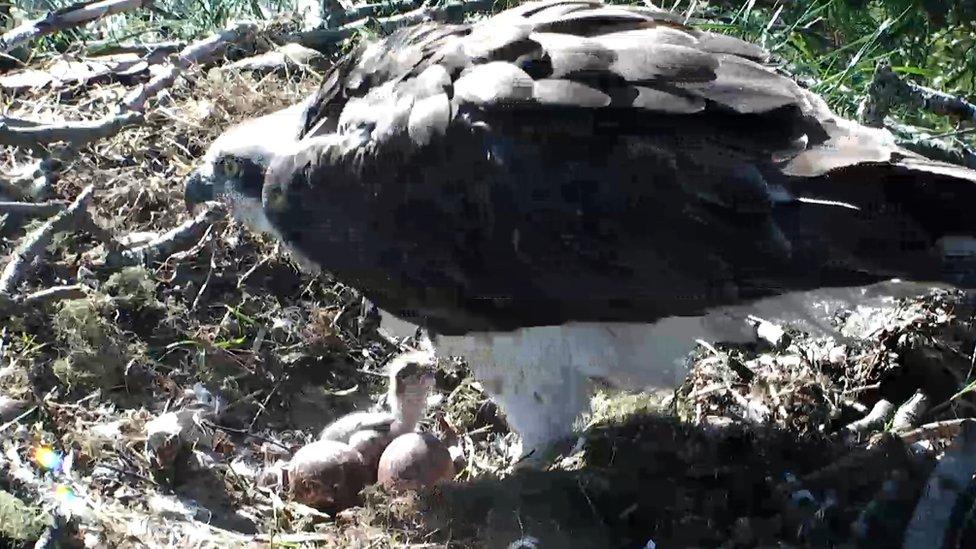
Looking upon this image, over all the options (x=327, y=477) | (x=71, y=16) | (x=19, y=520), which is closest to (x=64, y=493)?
(x=19, y=520)

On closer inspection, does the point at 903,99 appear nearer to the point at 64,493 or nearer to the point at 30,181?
the point at 64,493

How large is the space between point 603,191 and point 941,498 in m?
0.96

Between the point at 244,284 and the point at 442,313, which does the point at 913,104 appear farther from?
the point at 244,284

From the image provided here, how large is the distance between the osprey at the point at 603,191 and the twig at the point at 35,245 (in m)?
0.81

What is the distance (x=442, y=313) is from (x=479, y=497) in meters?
0.47

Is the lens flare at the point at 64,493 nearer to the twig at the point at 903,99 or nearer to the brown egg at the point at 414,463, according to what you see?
the brown egg at the point at 414,463

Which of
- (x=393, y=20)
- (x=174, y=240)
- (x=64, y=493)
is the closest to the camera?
(x=64, y=493)

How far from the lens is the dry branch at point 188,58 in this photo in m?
3.46

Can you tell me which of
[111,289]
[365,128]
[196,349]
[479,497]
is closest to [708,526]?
[479,497]

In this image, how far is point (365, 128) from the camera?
8.10ft

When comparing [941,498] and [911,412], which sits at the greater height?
[941,498]

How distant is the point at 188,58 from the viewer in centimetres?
389

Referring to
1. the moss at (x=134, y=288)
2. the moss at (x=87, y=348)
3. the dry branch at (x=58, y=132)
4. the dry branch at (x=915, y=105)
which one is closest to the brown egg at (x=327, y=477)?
the moss at (x=87, y=348)

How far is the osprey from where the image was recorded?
217 centimetres
